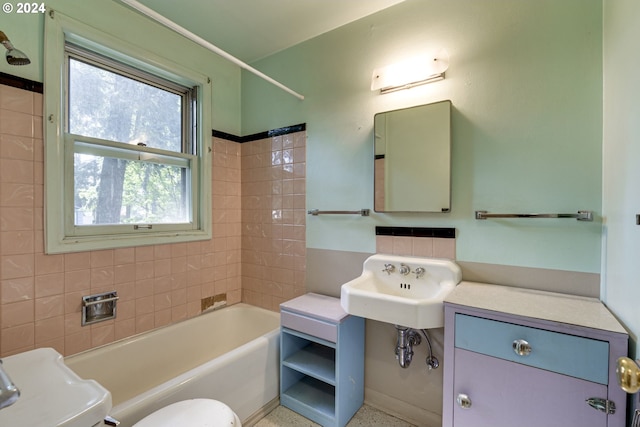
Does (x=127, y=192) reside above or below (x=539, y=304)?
above

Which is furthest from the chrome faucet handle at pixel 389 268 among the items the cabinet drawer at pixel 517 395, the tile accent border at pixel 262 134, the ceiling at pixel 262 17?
the ceiling at pixel 262 17

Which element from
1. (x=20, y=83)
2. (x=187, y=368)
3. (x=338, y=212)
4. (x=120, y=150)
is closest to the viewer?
(x=20, y=83)

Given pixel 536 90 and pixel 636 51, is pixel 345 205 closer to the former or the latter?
pixel 536 90

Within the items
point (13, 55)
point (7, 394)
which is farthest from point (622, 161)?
point (13, 55)

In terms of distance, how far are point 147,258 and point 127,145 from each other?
76 centimetres

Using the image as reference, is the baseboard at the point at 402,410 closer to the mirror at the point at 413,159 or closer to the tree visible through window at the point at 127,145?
the mirror at the point at 413,159

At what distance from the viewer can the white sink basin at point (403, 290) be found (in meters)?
1.24

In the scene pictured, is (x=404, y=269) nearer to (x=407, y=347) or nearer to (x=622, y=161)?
(x=407, y=347)

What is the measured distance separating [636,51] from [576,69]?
0.41 meters

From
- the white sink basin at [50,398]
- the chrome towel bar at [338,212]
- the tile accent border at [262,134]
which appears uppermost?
A: the tile accent border at [262,134]

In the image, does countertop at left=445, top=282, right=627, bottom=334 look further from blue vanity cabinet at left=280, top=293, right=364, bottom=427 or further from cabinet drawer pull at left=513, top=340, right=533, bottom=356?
blue vanity cabinet at left=280, top=293, right=364, bottom=427

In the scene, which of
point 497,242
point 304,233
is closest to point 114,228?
point 304,233

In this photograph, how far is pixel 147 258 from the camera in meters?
1.87

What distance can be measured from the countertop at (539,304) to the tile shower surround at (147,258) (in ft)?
3.93
